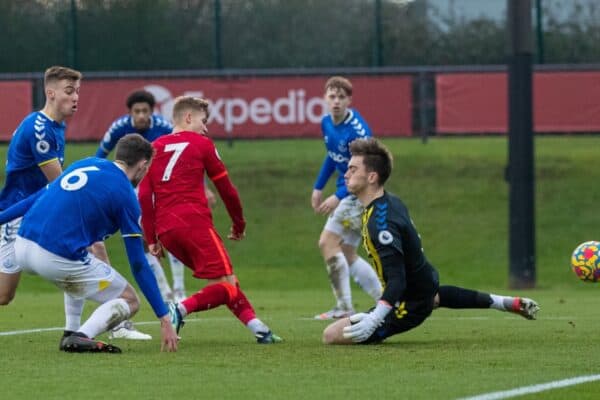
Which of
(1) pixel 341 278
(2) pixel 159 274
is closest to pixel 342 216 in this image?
(1) pixel 341 278

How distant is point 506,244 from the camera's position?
2102 centimetres

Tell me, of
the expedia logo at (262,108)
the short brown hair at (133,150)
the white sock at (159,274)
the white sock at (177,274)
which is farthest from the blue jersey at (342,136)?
the expedia logo at (262,108)

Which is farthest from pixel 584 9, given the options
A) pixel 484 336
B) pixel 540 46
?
pixel 484 336

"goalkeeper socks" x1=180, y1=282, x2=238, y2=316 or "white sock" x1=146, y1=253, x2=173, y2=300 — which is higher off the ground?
"goalkeeper socks" x1=180, y1=282, x2=238, y2=316

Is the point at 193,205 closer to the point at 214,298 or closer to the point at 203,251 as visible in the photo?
the point at 203,251

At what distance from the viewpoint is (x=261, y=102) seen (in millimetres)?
23469

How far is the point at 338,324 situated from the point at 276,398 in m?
2.70

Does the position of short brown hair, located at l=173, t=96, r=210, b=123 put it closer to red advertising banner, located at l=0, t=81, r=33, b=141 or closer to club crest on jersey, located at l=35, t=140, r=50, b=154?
club crest on jersey, located at l=35, t=140, r=50, b=154

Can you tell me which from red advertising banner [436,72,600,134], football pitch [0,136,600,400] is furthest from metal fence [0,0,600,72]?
red advertising banner [436,72,600,134]

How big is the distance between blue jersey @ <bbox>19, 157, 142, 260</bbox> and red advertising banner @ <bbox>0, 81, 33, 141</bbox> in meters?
15.1

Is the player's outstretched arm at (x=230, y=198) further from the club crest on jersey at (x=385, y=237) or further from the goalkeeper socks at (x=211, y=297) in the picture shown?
the club crest on jersey at (x=385, y=237)

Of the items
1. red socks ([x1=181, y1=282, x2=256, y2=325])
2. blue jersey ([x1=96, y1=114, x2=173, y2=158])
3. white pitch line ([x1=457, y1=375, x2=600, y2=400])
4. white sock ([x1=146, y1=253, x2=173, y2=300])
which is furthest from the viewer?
blue jersey ([x1=96, y1=114, x2=173, y2=158])

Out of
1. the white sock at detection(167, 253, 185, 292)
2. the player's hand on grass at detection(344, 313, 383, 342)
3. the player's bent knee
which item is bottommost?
the white sock at detection(167, 253, 185, 292)

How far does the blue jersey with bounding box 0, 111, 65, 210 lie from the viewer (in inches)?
395
